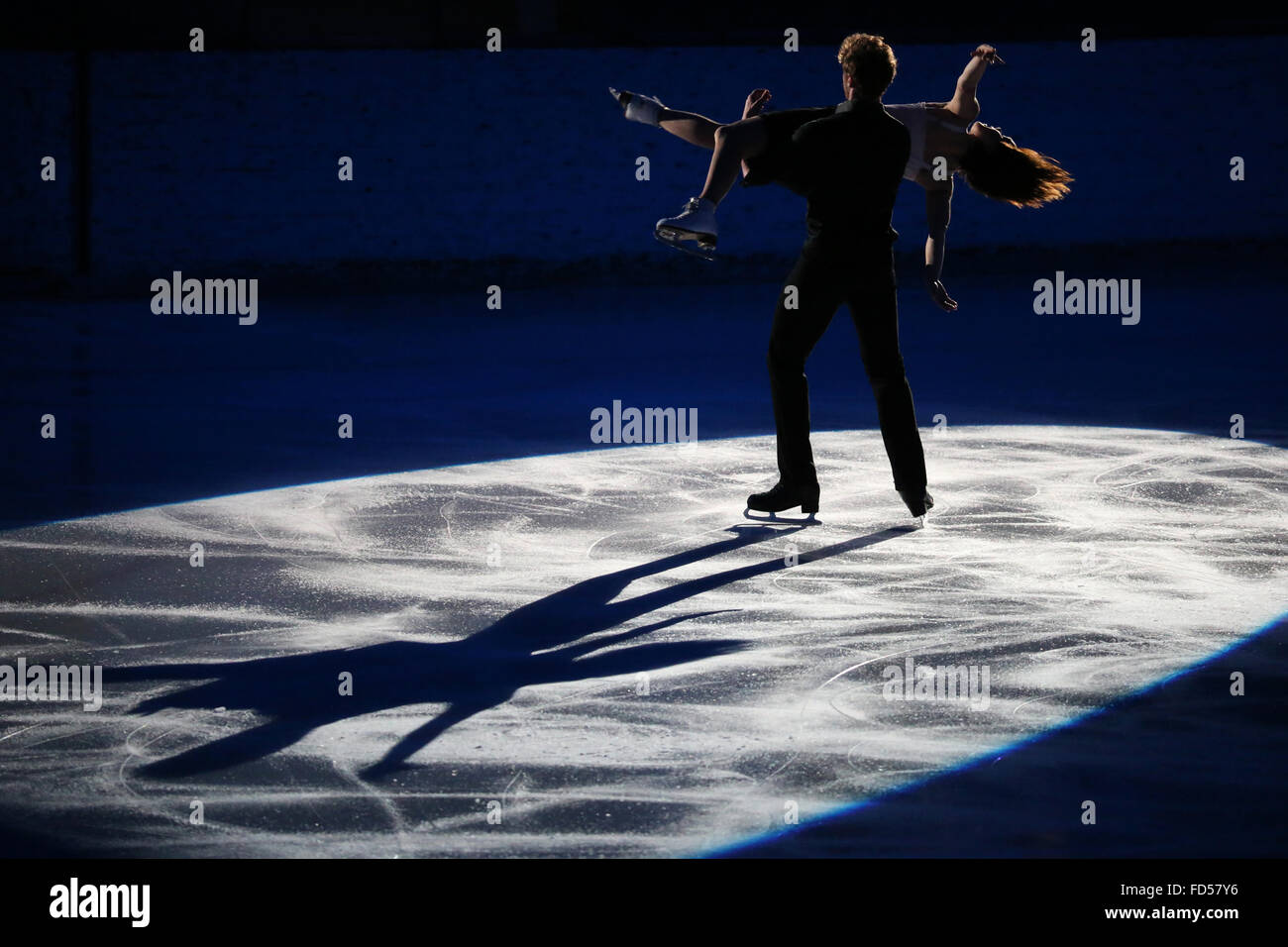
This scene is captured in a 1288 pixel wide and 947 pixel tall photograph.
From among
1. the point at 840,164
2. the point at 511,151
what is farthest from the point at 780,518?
the point at 511,151

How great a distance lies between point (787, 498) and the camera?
634 cm

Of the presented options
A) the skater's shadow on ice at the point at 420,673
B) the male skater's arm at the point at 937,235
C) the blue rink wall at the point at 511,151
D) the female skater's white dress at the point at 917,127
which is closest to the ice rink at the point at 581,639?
the skater's shadow on ice at the point at 420,673

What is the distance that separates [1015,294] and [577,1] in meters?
5.65

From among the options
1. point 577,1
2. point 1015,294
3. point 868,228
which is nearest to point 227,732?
point 868,228

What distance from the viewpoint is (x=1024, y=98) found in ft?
55.4

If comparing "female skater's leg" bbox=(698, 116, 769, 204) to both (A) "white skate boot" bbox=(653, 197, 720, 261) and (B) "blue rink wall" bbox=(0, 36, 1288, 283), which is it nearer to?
(A) "white skate boot" bbox=(653, 197, 720, 261)

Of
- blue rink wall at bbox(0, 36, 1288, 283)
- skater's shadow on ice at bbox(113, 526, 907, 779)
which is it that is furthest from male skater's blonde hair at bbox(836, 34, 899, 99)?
blue rink wall at bbox(0, 36, 1288, 283)

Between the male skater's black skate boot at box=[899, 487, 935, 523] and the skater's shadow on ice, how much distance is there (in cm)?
137

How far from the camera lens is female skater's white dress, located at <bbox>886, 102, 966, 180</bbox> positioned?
6.09 metres

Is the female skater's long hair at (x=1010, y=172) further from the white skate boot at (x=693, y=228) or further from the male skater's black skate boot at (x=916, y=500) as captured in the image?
the white skate boot at (x=693, y=228)

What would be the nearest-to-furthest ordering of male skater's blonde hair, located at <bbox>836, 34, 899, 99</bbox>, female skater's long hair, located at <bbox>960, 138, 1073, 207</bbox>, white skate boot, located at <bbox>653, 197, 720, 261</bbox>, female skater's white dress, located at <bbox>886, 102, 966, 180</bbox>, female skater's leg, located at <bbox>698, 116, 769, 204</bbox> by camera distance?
1. white skate boot, located at <bbox>653, 197, 720, 261</bbox>
2. female skater's leg, located at <bbox>698, 116, 769, 204</bbox>
3. male skater's blonde hair, located at <bbox>836, 34, 899, 99</bbox>
4. female skater's white dress, located at <bbox>886, 102, 966, 180</bbox>
5. female skater's long hair, located at <bbox>960, 138, 1073, 207</bbox>

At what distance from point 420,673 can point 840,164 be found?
2.66 meters

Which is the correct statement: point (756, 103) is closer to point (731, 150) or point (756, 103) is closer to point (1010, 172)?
point (731, 150)

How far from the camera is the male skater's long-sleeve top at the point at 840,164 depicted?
18.9 ft
